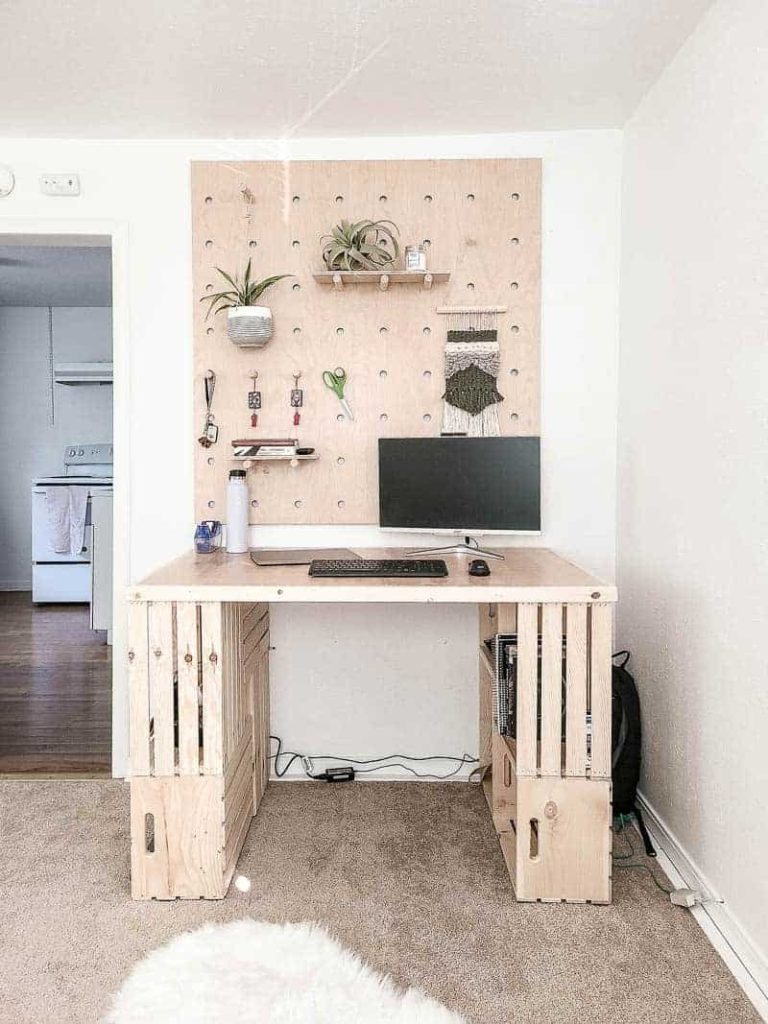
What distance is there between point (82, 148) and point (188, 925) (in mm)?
2532

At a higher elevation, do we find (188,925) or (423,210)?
(423,210)

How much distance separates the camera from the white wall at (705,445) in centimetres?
160

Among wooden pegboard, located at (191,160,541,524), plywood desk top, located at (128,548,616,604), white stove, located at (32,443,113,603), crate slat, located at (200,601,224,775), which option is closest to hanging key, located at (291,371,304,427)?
wooden pegboard, located at (191,160,541,524)

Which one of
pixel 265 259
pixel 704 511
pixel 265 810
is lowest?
pixel 265 810

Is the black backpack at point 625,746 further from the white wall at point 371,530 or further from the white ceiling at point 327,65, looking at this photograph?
the white ceiling at point 327,65

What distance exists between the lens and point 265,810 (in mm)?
2357

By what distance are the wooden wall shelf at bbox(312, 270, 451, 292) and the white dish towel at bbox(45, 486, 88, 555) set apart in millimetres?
3710

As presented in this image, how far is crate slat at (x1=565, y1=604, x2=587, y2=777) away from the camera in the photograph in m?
1.82

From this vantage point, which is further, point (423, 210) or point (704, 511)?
point (423, 210)

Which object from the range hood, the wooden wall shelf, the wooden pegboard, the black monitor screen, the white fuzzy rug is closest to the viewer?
the white fuzzy rug

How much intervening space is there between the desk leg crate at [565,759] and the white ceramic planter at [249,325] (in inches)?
51.4

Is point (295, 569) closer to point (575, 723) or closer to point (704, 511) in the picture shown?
point (575, 723)

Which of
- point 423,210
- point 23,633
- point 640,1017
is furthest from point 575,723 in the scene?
point 23,633

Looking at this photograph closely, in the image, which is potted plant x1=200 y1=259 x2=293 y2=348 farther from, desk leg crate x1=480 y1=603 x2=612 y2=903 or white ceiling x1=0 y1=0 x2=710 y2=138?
desk leg crate x1=480 y1=603 x2=612 y2=903
